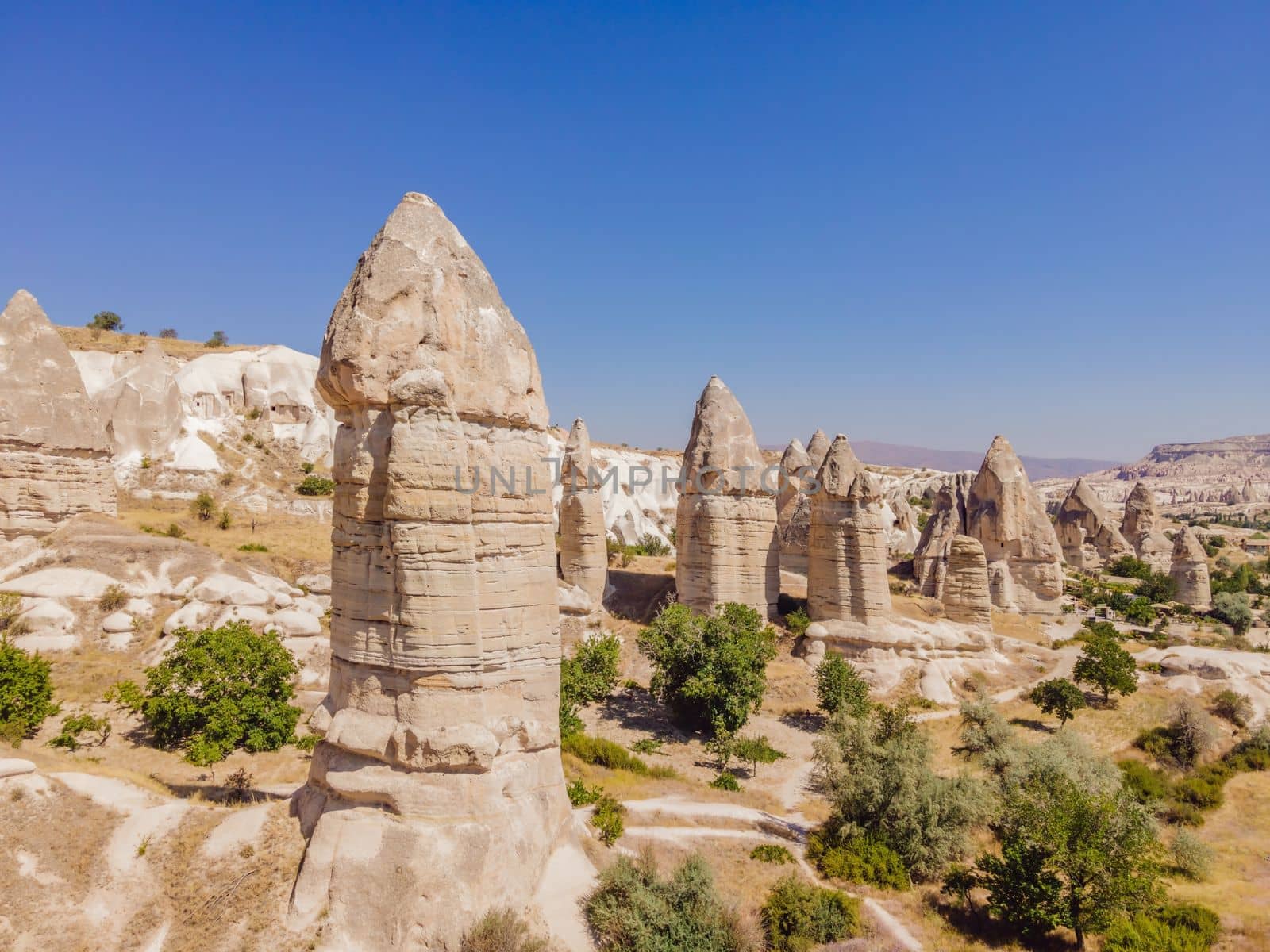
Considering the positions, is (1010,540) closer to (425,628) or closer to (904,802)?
(904,802)

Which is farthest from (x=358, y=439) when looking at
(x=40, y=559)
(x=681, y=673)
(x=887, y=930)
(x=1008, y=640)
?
(x=1008, y=640)

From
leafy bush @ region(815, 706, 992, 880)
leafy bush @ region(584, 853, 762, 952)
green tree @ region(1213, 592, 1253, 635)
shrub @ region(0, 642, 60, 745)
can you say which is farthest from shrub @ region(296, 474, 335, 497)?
green tree @ region(1213, 592, 1253, 635)

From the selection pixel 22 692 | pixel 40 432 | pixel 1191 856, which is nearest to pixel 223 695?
pixel 22 692

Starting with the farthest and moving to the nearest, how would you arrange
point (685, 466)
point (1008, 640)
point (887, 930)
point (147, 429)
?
point (147, 429) < point (1008, 640) < point (685, 466) < point (887, 930)

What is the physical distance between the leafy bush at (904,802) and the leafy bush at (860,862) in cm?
18

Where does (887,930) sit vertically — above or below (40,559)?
below

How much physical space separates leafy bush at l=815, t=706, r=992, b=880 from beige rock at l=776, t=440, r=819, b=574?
63.4ft

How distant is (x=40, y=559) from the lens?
1939 cm

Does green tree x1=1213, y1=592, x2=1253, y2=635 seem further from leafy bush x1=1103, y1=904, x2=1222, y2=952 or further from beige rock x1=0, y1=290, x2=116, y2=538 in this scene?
beige rock x1=0, y1=290, x2=116, y2=538

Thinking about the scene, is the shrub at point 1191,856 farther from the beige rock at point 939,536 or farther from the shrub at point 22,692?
the shrub at point 22,692

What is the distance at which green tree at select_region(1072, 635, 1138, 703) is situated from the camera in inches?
803

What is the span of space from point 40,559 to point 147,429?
60.8ft

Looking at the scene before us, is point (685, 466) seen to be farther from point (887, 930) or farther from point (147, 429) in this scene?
point (147, 429)

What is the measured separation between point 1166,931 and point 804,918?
18.3 ft
